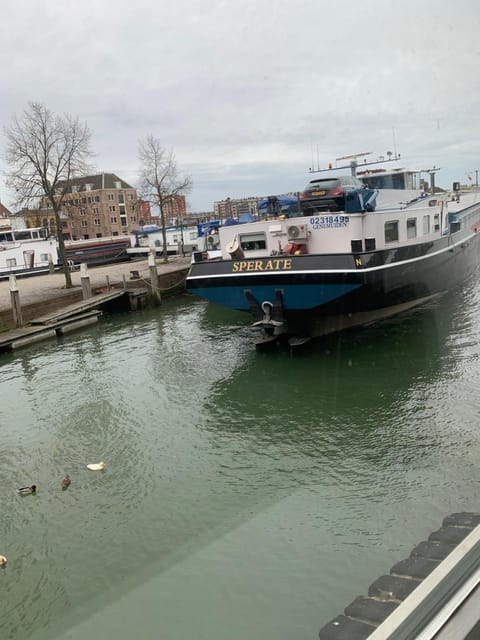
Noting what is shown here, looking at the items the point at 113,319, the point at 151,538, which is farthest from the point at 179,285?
the point at 151,538

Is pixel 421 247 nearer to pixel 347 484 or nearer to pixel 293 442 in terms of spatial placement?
pixel 293 442

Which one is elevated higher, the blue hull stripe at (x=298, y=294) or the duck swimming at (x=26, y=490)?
the blue hull stripe at (x=298, y=294)

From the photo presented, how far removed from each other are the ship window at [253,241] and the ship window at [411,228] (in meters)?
4.01

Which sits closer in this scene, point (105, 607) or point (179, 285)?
point (105, 607)

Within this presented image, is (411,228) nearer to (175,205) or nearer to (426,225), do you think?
(426,225)

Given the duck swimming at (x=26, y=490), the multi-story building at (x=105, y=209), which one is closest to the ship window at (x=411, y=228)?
the duck swimming at (x=26, y=490)

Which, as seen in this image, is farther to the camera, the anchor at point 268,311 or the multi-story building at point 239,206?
the multi-story building at point 239,206

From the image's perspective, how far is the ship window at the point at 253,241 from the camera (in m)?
13.6

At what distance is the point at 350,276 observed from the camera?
11.3 meters

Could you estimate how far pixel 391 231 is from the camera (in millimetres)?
13375

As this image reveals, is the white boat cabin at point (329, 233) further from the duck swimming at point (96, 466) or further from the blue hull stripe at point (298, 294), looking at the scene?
the duck swimming at point (96, 466)

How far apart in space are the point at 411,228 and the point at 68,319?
11138mm

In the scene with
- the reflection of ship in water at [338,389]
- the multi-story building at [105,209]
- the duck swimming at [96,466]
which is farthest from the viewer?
the multi-story building at [105,209]

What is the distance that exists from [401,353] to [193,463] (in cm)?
625
